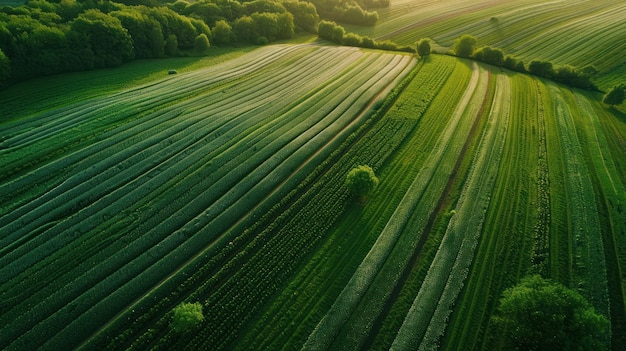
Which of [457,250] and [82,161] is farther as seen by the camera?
[82,161]

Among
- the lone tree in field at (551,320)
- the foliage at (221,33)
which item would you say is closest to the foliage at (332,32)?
the foliage at (221,33)

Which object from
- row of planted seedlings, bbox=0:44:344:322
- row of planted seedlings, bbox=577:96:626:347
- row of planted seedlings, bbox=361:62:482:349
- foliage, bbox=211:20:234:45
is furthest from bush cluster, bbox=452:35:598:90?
row of planted seedlings, bbox=0:44:344:322

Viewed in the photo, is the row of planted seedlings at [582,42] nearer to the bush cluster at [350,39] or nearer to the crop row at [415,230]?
the bush cluster at [350,39]

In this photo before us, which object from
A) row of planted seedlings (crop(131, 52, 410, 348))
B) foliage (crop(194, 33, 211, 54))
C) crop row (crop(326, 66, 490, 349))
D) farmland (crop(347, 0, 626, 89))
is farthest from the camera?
foliage (crop(194, 33, 211, 54))

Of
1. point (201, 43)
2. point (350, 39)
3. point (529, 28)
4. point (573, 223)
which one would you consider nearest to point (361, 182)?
point (573, 223)

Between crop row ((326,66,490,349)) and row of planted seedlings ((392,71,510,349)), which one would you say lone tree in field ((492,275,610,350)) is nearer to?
row of planted seedlings ((392,71,510,349))

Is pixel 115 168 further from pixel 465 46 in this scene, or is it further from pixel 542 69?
pixel 542 69
